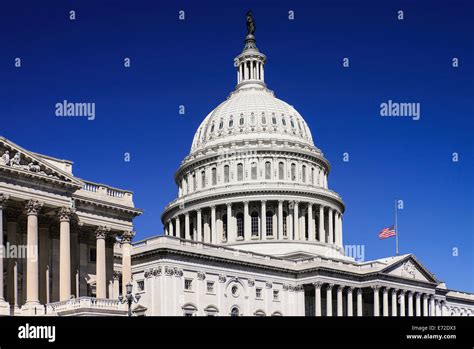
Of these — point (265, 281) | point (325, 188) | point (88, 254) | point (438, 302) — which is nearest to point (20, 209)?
point (88, 254)

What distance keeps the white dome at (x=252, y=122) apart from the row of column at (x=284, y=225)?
13.0 metres

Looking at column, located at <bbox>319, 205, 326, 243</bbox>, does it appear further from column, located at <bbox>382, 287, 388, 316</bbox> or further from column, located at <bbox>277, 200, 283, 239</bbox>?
column, located at <bbox>382, 287, 388, 316</bbox>

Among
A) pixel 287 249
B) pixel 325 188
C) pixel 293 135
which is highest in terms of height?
pixel 293 135

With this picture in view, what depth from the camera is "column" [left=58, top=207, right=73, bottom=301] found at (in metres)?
69.4

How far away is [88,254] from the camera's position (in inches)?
3103

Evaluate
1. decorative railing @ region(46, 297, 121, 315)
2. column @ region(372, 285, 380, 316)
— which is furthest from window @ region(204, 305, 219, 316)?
column @ region(372, 285, 380, 316)

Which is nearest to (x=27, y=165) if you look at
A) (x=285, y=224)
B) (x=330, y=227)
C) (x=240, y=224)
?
(x=240, y=224)

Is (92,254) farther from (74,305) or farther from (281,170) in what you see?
(281,170)

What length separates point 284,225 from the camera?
444 ft

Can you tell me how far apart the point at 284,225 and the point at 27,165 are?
70856 millimetres

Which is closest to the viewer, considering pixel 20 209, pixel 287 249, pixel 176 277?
pixel 20 209
